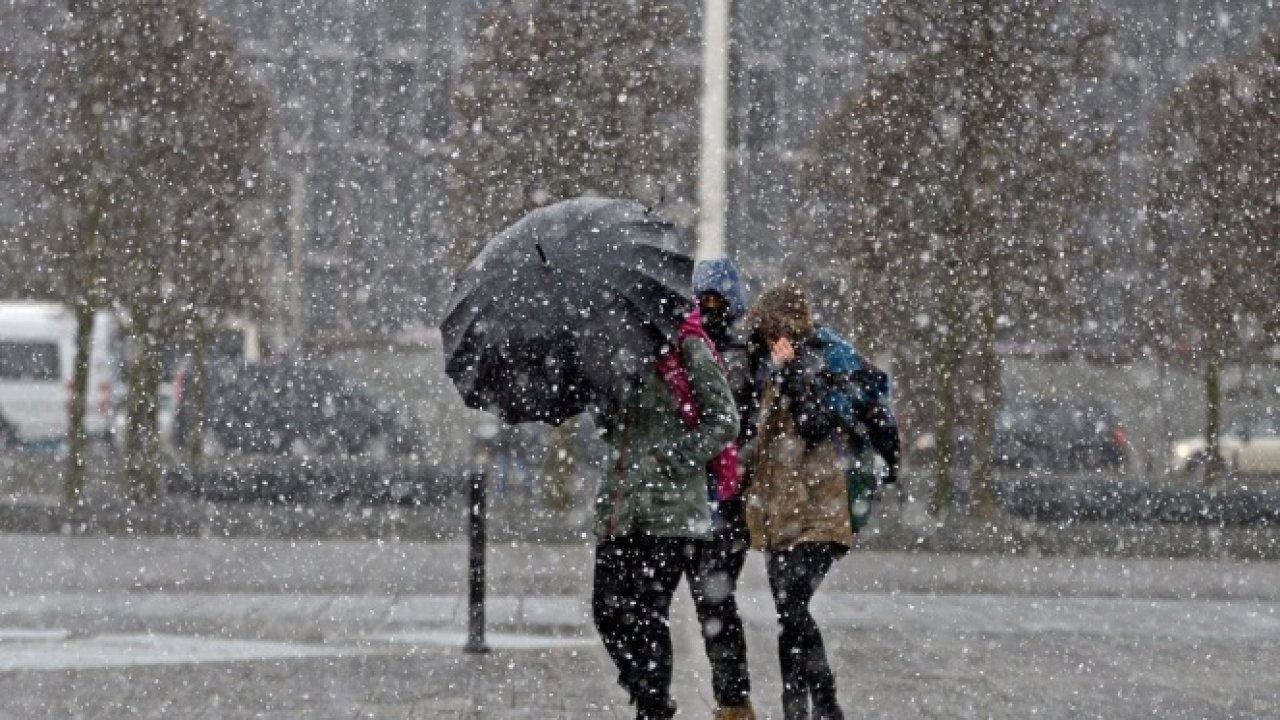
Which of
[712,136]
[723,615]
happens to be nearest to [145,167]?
[712,136]

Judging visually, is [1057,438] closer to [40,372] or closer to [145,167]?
[145,167]

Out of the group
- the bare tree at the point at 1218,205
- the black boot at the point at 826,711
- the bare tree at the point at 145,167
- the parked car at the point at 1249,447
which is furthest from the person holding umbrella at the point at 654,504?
the parked car at the point at 1249,447

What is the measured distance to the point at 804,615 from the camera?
7.67 metres

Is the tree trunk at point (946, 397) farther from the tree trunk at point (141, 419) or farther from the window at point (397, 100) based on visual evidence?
the window at point (397, 100)

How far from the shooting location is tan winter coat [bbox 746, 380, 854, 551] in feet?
25.0

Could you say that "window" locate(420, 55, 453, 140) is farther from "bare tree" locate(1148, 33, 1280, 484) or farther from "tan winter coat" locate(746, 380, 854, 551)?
"tan winter coat" locate(746, 380, 854, 551)

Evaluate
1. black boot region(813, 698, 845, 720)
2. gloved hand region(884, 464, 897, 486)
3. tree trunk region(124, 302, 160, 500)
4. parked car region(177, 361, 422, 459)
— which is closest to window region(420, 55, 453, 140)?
parked car region(177, 361, 422, 459)

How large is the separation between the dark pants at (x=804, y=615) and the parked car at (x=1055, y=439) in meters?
25.7

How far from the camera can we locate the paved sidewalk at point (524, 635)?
30.0 feet

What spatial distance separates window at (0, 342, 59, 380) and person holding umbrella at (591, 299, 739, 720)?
1351 inches

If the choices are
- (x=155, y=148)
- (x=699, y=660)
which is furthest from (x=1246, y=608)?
(x=155, y=148)

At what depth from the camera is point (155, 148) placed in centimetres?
2256

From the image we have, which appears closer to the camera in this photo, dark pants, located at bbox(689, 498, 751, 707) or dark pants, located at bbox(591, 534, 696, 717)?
dark pants, located at bbox(591, 534, 696, 717)

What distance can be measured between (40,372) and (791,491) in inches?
1335
